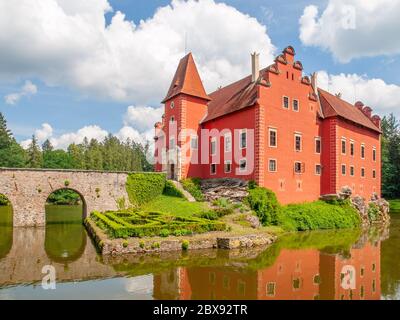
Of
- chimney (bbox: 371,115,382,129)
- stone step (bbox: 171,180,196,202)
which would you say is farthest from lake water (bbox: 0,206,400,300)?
chimney (bbox: 371,115,382,129)

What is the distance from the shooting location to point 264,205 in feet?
84.9

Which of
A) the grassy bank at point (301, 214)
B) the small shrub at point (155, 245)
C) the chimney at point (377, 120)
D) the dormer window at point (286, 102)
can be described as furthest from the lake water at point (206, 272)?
the chimney at point (377, 120)

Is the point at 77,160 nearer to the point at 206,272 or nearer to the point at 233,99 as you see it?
the point at 233,99

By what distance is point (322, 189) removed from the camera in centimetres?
3262

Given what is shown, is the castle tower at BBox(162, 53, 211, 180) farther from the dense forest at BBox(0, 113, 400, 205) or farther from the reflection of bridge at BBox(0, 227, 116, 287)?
the dense forest at BBox(0, 113, 400, 205)

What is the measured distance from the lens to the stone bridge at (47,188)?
26.0 meters

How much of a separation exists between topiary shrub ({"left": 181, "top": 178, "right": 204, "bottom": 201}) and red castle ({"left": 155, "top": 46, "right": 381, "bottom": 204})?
1.29 meters

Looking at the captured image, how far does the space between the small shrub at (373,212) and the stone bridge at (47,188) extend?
25.8 m

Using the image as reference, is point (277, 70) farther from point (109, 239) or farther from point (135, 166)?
point (135, 166)

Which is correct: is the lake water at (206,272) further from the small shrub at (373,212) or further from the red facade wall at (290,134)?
the small shrub at (373,212)

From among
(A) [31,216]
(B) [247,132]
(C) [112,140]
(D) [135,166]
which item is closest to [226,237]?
(B) [247,132]

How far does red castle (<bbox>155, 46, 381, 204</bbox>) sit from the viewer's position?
93.9ft
